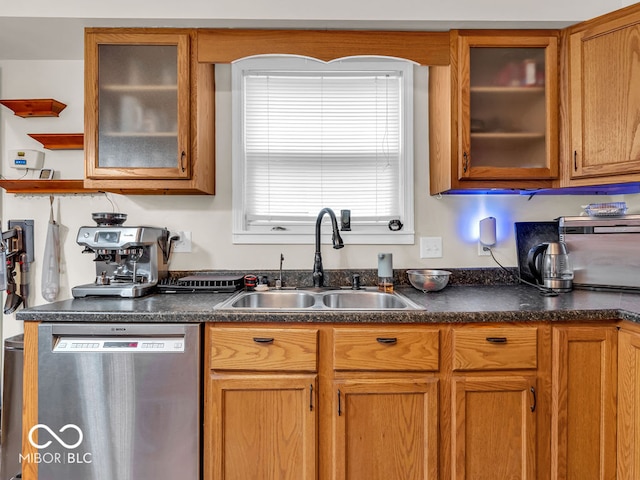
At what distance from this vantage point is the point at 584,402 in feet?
4.47

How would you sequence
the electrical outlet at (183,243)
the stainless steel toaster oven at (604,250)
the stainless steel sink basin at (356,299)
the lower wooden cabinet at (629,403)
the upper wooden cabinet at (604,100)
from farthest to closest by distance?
the electrical outlet at (183,243) → the stainless steel sink basin at (356,299) → the stainless steel toaster oven at (604,250) → the upper wooden cabinet at (604,100) → the lower wooden cabinet at (629,403)

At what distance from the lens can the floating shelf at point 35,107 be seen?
197cm

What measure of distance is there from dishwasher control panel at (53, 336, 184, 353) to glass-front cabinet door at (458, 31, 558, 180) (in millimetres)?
1513

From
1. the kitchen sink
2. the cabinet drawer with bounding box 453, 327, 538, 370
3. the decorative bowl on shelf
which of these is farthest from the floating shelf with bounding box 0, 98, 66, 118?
the cabinet drawer with bounding box 453, 327, 538, 370

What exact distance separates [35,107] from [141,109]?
76 cm

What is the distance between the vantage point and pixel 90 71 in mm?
1741

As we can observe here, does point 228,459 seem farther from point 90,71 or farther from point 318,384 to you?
point 90,71

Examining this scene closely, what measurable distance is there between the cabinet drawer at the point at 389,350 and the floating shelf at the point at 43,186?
163cm

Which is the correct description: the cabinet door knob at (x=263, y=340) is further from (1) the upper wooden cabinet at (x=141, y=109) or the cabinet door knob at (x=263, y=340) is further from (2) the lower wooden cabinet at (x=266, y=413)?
(1) the upper wooden cabinet at (x=141, y=109)

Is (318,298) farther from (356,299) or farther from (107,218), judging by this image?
(107,218)

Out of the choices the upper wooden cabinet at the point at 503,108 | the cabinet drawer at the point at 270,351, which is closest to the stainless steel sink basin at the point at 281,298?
the cabinet drawer at the point at 270,351

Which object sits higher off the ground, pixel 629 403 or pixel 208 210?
pixel 208 210

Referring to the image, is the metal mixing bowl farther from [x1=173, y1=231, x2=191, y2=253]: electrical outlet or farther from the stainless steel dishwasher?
[x1=173, y1=231, x2=191, y2=253]: electrical outlet

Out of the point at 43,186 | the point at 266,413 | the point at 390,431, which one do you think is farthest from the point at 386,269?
the point at 43,186
